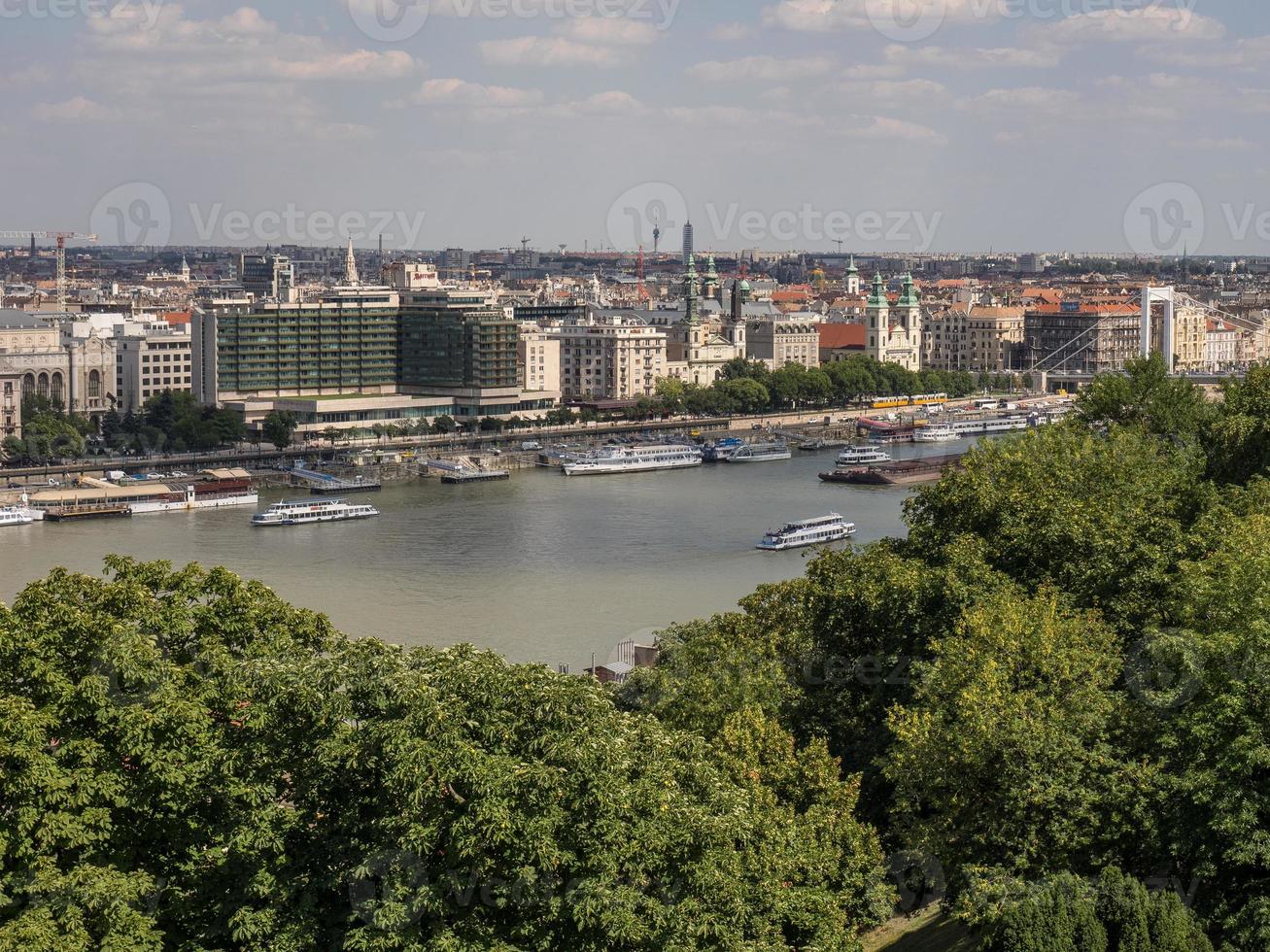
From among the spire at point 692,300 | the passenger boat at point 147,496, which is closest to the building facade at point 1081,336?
the spire at point 692,300

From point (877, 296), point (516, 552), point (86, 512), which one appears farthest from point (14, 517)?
point (877, 296)

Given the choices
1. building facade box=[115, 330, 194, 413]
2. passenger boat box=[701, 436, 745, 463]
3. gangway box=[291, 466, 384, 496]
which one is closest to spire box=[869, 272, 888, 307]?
passenger boat box=[701, 436, 745, 463]

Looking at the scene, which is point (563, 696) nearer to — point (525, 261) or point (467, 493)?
point (467, 493)

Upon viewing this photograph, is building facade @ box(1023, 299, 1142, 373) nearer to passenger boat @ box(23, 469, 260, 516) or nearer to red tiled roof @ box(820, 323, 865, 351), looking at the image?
red tiled roof @ box(820, 323, 865, 351)

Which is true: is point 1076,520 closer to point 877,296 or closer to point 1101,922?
point 1101,922

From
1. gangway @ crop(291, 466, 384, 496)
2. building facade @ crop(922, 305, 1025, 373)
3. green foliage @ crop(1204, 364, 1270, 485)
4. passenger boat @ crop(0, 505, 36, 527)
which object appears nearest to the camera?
green foliage @ crop(1204, 364, 1270, 485)

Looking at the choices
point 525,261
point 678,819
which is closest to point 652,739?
point 678,819
